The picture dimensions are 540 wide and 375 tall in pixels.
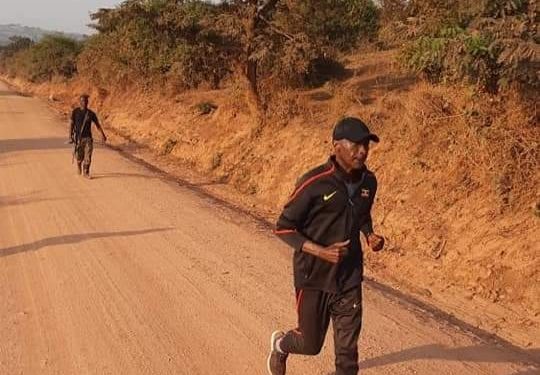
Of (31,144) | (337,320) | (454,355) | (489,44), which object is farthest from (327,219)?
(31,144)

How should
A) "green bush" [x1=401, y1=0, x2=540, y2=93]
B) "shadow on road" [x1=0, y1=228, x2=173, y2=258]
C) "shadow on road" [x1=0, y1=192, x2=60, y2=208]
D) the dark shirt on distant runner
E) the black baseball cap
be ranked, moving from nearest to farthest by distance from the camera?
the black baseball cap, "green bush" [x1=401, y1=0, x2=540, y2=93], "shadow on road" [x1=0, y1=228, x2=173, y2=258], "shadow on road" [x1=0, y1=192, x2=60, y2=208], the dark shirt on distant runner

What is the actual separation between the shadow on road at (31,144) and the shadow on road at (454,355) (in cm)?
1568

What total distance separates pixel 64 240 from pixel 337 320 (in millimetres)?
5983

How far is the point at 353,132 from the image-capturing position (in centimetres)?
374

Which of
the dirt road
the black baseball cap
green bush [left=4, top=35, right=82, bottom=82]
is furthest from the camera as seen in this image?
green bush [left=4, top=35, right=82, bottom=82]

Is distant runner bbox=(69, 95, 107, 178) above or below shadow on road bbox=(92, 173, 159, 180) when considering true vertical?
above

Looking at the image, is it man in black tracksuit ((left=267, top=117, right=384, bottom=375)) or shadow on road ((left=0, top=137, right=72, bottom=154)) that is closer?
man in black tracksuit ((left=267, top=117, right=384, bottom=375))

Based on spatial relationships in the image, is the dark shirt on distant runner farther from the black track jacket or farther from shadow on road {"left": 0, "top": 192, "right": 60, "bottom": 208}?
the black track jacket

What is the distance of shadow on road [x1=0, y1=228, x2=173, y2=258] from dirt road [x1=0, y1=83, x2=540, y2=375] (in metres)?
0.03

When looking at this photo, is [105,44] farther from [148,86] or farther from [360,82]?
[360,82]

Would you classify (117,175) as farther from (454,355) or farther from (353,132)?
(353,132)

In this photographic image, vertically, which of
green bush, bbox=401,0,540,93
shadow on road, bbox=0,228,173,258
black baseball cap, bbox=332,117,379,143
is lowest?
shadow on road, bbox=0,228,173,258

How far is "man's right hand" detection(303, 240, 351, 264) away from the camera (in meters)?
3.77

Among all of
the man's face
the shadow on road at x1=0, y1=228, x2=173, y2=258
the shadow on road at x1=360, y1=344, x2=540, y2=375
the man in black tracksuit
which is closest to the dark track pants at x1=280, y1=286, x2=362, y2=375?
the man in black tracksuit
